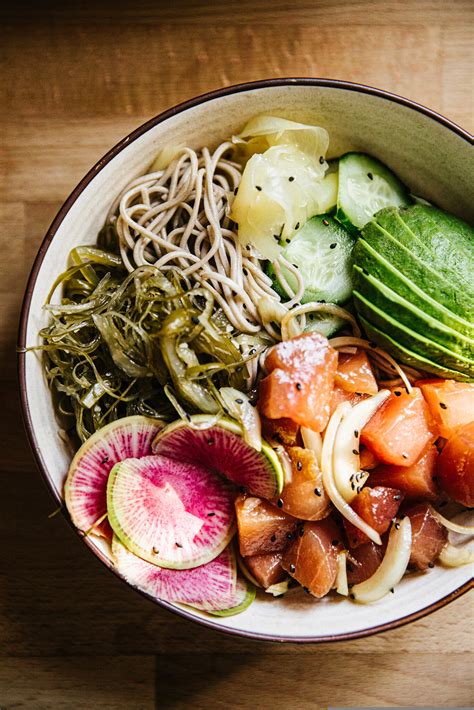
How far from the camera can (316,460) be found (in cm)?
216

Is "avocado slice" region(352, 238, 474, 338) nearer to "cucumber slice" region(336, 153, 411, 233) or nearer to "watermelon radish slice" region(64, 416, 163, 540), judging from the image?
"cucumber slice" region(336, 153, 411, 233)

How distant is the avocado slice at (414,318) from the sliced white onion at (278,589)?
2.85 feet

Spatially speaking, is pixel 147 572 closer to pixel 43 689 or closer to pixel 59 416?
pixel 59 416

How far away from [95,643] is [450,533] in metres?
1.27

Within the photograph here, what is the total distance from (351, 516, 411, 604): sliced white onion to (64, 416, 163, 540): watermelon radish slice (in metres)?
0.77

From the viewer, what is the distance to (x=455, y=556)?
7.11 ft

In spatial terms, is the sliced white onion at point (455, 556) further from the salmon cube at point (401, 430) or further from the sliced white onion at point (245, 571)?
the sliced white onion at point (245, 571)

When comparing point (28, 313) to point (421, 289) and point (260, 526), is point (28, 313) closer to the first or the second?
point (260, 526)

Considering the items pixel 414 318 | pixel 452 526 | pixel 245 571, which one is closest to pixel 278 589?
pixel 245 571

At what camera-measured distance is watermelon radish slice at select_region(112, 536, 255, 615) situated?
6.87 feet

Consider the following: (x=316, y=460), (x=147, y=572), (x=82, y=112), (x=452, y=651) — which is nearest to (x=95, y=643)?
(x=147, y=572)

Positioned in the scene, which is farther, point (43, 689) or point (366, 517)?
point (43, 689)

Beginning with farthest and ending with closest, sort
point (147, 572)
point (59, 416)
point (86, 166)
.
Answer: point (86, 166) < point (59, 416) < point (147, 572)

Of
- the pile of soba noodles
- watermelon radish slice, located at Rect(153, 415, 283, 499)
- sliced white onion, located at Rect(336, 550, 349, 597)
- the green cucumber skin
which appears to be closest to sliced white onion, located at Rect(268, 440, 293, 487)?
watermelon radish slice, located at Rect(153, 415, 283, 499)
